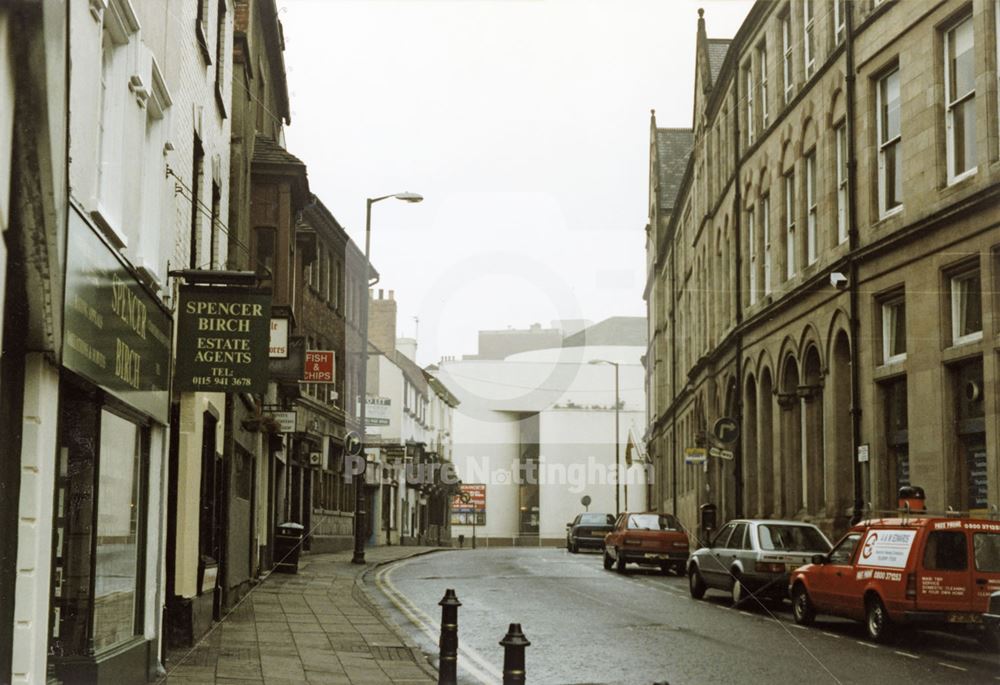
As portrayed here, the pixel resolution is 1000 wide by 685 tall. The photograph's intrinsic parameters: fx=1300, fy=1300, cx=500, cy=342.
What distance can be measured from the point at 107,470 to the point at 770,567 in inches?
528

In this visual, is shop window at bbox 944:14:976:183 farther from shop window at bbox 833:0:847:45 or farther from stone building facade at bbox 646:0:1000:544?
shop window at bbox 833:0:847:45

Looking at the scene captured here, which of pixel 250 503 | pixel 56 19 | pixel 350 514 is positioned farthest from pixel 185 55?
pixel 350 514

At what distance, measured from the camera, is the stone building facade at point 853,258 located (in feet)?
70.2

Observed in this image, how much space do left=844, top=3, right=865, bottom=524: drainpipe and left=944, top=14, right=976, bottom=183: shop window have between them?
14.4ft

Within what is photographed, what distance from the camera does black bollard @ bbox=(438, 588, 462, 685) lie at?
10.0 m

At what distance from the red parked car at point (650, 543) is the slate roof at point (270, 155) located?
40.8 feet

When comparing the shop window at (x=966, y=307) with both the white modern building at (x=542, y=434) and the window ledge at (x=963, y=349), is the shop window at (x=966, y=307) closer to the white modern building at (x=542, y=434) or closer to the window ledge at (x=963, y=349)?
the window ledge at (x=963, y=349)

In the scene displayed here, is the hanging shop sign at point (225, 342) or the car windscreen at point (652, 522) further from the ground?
the hanging shop sign at point (225, 342)

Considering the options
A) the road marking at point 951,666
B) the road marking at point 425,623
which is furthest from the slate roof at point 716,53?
the road marking at point 951,666

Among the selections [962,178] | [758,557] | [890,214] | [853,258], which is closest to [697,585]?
[758,557]

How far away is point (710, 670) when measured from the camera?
1339 centimetres

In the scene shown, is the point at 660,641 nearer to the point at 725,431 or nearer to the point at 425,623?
the point at 425,623

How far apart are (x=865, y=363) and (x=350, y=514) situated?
96.6ft

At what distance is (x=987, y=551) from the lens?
1559 cm
